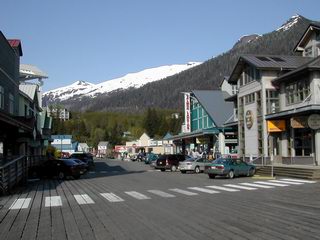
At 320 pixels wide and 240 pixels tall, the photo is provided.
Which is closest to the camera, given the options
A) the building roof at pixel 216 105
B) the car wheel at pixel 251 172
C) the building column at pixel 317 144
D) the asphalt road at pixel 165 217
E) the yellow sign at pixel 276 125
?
the asphalt road at pixel 165 217

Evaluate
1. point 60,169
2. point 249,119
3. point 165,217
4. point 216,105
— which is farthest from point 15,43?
point 165,217

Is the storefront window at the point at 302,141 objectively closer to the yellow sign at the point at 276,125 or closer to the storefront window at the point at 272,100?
the yellow sign at the point at 276,125

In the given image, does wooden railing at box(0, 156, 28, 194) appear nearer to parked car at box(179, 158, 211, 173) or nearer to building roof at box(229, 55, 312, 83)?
parked car at box(179, 158, 211, 173)

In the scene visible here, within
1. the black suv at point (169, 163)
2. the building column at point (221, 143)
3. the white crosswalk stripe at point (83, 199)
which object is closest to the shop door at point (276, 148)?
the black suv at point (169, 163)

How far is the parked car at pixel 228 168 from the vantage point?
29.2 m

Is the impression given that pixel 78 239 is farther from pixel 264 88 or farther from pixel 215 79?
pixel 215 79

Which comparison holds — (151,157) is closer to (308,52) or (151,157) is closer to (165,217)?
(308,52)

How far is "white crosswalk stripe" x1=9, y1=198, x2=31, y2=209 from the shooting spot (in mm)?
15605

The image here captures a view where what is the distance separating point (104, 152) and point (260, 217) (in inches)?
5273

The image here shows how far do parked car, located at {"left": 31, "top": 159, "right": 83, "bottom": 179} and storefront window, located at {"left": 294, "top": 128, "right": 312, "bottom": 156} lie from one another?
1677cm

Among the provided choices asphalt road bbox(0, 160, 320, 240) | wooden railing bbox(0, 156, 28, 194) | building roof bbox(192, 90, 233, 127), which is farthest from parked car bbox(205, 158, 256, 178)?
building roof bbox(192, 90, 233, 127)

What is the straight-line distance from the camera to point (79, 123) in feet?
639

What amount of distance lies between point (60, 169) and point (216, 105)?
103 feet

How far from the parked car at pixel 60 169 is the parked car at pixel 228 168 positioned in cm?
962
